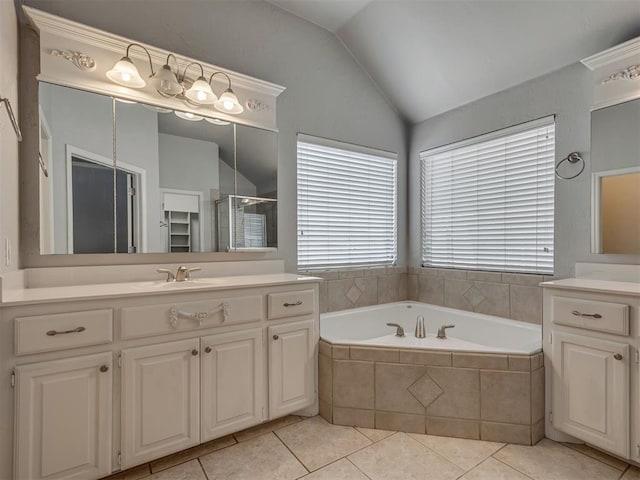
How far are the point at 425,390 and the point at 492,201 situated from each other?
1.67 m

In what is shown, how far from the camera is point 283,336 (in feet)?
6.68

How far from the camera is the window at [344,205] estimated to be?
2809 mm

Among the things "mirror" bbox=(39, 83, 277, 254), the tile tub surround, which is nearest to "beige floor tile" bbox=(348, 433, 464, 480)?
the tile tub surround

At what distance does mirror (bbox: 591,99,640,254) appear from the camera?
6.72 feet

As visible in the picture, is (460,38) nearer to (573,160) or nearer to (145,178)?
(573,160)

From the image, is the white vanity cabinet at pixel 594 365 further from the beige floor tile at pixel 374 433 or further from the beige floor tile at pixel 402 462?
the beige floor tile at pixel 374 433

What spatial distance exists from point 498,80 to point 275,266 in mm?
2277

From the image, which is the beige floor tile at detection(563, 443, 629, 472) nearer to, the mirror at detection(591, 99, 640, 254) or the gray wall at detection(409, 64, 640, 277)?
the gray wall at detection(409, 64, 640, 277)

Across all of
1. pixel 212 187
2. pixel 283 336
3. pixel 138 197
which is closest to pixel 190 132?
pixel 212 187

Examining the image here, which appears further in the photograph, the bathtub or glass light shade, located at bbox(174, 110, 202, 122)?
the bathtub

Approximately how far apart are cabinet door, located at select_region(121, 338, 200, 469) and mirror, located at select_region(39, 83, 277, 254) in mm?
710

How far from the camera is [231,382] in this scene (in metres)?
1.83

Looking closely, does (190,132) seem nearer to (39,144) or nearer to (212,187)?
(212,187)

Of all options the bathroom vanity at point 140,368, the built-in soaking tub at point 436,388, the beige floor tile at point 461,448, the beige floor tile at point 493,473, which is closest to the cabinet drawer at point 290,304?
the bathroom vanity at point 140,368
